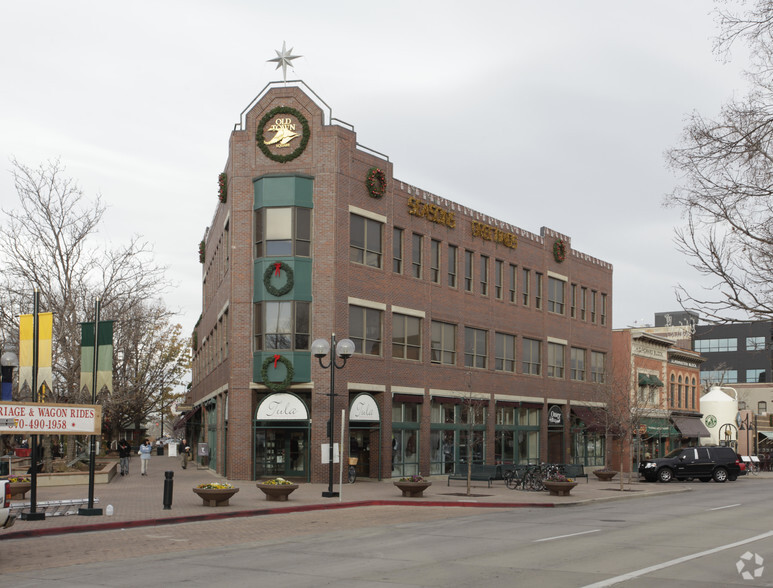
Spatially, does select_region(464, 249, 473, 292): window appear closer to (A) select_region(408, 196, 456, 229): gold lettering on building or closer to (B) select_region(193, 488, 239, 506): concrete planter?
(A) select_region(408, 196, 456, 229): gold lettering on building

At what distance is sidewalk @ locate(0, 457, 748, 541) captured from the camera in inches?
846

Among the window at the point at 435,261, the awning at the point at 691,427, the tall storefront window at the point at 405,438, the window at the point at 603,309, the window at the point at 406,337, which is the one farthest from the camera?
the awning at the point at 691,427

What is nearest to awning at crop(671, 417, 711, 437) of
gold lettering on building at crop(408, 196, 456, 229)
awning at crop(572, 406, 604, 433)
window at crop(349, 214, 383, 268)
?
awning at crop(572, 406, 604, 433)

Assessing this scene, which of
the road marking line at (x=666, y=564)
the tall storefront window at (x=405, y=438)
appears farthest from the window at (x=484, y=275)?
the road marking line at (x=666, y=564)

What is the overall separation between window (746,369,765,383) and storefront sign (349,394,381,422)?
102137mm

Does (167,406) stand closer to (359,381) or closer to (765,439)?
(359,381)

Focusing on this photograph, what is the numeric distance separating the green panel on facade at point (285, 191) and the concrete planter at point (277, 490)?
14.1 metres

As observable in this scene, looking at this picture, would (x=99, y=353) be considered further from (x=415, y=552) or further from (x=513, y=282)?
(x=513, y=282)

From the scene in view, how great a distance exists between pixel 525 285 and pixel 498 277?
3.45m

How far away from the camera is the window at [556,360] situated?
180ft

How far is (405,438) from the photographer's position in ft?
135

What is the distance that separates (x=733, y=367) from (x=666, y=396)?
6330 cm

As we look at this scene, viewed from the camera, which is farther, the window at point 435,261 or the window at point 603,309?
the window at point 603,309

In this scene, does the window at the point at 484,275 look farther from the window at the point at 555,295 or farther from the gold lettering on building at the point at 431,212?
the window at the point at 555,295
